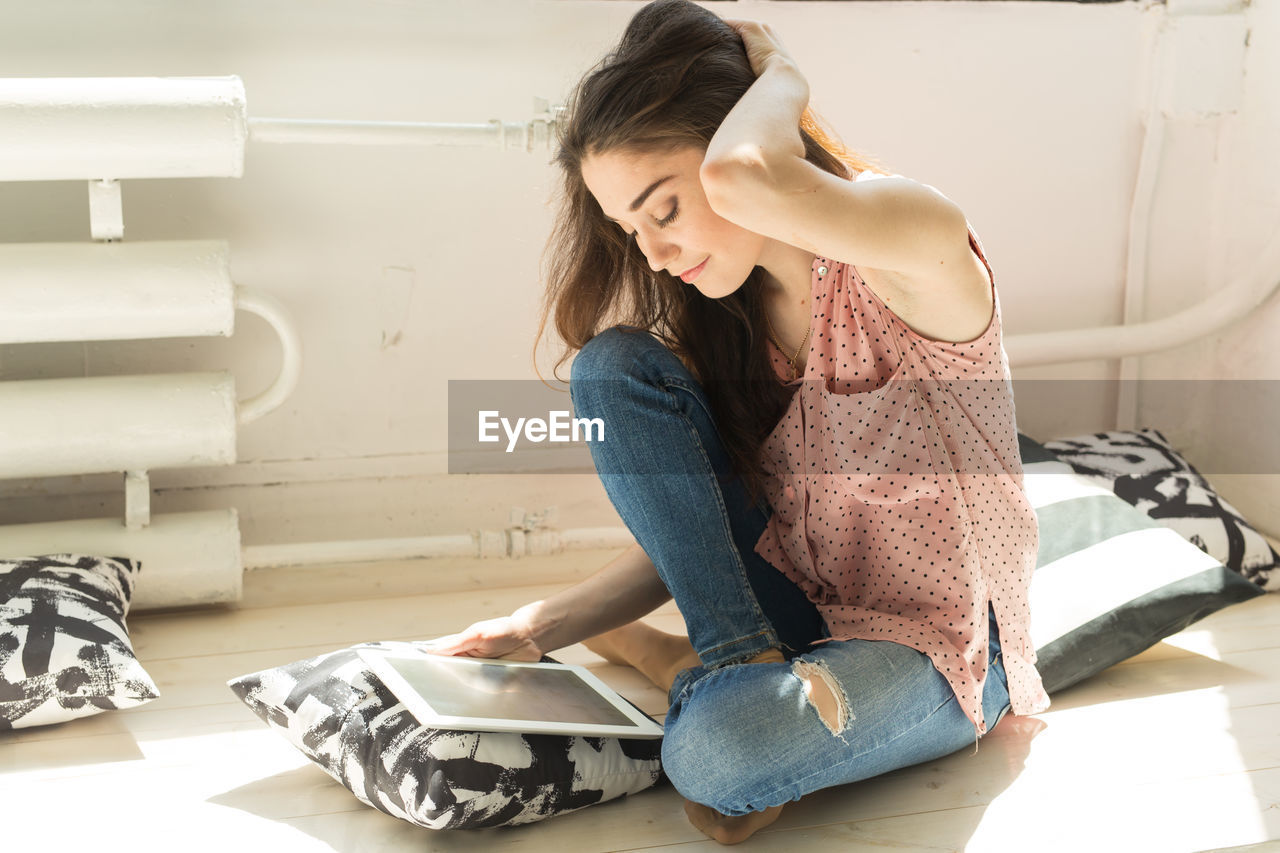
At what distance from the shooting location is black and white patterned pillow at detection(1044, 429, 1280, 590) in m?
1.90

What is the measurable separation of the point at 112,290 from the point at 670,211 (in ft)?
3.04

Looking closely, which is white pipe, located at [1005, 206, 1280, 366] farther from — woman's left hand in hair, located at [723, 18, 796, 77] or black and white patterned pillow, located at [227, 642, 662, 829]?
black and white patterned pillow, located at [227, 642, 662, 829]

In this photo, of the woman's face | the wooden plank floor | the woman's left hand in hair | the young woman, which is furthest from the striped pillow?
the woman's left hand in hair

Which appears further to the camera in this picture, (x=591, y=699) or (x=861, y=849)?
(x=591, y=699)

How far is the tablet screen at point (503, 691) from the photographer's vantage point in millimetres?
1259

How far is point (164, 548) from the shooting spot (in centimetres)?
181

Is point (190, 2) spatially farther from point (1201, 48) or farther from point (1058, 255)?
point (1201, 48)

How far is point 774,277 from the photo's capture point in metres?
1.42

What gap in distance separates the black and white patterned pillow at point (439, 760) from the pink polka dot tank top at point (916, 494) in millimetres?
297

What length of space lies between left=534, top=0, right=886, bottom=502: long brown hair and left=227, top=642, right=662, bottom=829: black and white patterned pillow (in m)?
0.37

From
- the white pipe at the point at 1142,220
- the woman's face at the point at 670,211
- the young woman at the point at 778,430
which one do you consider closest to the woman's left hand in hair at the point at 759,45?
the young woman at the point at 778,430

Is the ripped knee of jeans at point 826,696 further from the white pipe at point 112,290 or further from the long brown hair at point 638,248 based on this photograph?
the white pipe at point 112,290

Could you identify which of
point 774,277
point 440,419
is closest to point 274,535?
point 440,419

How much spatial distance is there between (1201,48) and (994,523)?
140 centimetres
